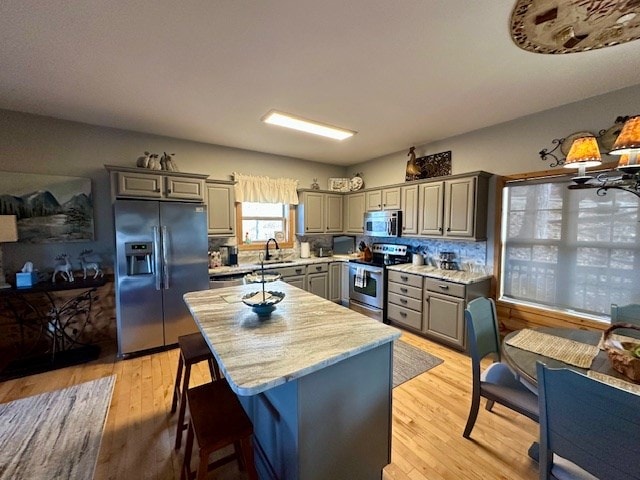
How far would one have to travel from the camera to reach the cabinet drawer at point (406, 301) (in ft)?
11.7

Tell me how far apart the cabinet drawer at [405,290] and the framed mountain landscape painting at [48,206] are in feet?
13.0

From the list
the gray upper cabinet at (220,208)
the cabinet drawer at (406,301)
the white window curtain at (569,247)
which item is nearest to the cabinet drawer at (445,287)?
the cabinet drawer at (406,301)

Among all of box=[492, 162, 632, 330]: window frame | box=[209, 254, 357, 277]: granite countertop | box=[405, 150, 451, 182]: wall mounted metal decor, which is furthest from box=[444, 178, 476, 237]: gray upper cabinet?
box=[209, 254, 357, 277]: granite countertop

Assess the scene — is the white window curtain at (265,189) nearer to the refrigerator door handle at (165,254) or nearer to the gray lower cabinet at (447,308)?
the refrigerator door handle at (165,254)

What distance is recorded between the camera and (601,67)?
80.6 inches

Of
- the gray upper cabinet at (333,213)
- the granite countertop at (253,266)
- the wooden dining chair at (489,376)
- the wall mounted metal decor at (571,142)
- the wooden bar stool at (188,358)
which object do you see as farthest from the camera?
the gray upper cabinet at (333,213)

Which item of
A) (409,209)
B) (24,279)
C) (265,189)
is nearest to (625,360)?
(409,209)

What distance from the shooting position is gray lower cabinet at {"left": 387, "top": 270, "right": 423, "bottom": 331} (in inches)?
141

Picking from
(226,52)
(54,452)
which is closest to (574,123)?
(226,52)

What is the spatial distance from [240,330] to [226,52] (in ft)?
6.12

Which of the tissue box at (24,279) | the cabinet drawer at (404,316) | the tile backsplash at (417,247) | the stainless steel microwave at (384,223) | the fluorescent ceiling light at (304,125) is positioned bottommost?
the cabinet drawer at (404,316)

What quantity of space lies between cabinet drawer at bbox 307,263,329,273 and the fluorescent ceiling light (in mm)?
2035

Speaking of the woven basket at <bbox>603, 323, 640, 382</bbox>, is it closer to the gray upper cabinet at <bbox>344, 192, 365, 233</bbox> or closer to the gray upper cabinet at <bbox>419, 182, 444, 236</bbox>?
the gray upper cabinet at <bbox>419, 182, 444, 236</bbox>

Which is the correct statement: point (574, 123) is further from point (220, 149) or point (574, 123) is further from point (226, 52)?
point (220, 149)
